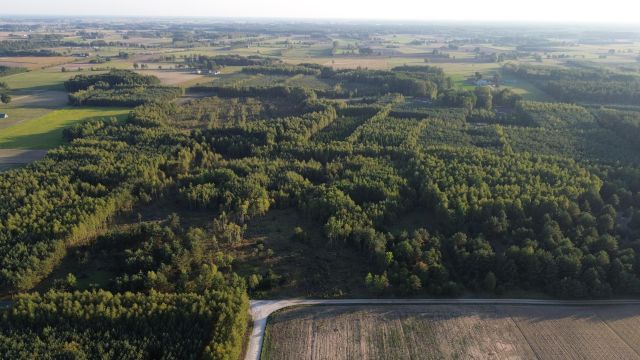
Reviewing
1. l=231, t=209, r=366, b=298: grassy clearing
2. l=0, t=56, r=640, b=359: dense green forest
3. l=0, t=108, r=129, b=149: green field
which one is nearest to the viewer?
l=0, t=56, r=640, b=359: dense green forest

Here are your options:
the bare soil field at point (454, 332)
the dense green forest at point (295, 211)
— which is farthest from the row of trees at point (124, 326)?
the bare soil field at point (454, 332)

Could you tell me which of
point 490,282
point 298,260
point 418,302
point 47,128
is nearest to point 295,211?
point 298,260

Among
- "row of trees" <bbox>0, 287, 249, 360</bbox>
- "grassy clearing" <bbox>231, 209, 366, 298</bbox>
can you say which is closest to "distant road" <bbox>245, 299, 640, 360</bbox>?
"grassy clearing" <bbox>231, 209, 366, 298</bbox>

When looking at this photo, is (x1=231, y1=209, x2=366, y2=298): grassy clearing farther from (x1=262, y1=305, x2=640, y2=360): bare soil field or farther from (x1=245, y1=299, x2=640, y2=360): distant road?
(x1=262, y1=305, x2=640, y2=360): bare soil field

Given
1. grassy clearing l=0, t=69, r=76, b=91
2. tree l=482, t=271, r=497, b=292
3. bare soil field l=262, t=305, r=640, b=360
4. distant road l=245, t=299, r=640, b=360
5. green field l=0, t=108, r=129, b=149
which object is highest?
grassy clearing l=0, t=69, r=76, b=91

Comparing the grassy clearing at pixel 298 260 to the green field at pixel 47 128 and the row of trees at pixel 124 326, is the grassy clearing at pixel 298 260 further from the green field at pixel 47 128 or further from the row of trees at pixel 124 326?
the green field at pixel 47 128
